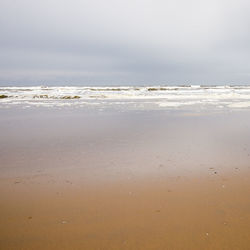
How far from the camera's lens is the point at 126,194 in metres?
5.30

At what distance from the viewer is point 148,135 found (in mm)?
11203

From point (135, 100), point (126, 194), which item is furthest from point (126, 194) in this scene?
point (135, 100)

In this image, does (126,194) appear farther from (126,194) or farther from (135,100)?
(135,100)

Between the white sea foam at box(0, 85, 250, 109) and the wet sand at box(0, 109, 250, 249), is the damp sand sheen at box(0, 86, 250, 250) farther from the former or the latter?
the white sea foam at box(0, 85, 250, 109)

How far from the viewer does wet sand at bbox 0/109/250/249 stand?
3863mm

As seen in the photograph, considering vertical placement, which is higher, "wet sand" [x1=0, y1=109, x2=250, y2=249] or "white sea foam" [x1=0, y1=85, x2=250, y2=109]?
"white sea foam" [x1=0, y1=85, x2=250, y2=109]

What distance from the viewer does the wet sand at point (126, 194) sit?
3.86 m

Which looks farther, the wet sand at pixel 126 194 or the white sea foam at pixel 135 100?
the white sea foam at pixel 135 100

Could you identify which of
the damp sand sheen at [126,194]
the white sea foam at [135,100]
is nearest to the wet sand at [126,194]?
the damp sand sheen at [126,194]

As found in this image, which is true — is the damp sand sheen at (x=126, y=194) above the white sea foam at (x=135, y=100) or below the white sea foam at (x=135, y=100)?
below

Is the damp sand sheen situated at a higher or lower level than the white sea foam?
lower

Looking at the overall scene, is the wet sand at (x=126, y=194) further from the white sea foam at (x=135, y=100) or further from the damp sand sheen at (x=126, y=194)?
the white sea foam at (x=135, y=100)

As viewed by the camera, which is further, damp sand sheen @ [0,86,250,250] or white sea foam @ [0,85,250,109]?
white sea foam @ [0,85,250,109]

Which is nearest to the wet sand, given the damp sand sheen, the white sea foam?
the damp sand sheen
